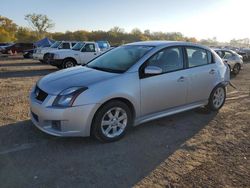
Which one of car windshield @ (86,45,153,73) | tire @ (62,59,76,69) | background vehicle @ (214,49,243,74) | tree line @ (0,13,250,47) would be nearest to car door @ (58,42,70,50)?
tire @ (62,59,76,69)

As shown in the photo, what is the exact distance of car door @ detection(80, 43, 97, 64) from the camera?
56.9ft

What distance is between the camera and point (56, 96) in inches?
179

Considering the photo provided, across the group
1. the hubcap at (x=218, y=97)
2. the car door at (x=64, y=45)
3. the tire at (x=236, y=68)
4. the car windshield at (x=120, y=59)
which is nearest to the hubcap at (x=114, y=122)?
the car windshield at (x=120, y=59)

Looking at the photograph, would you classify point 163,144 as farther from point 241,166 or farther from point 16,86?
point 16,86

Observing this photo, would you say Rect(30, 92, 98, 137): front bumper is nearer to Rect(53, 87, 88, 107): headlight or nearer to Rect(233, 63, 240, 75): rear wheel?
Rect(53, 87, 88, 107): headlight

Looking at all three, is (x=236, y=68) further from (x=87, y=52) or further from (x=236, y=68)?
(x=87, y=52)

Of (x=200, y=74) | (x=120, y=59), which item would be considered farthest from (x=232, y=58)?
(x=120, y=59)

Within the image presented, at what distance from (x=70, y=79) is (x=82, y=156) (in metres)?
1.33

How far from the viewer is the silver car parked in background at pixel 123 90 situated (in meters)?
4.54

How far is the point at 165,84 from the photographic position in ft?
18.1

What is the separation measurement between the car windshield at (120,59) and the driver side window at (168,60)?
223 millimetres

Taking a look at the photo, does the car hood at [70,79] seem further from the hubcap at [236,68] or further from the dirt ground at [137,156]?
the hubcap at [236,68]

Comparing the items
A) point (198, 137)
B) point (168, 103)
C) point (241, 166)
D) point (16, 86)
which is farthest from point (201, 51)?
point (16, 86)

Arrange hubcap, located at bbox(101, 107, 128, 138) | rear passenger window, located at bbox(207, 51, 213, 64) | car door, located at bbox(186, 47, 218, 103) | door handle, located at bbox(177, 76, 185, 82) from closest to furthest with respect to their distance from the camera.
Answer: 1. hubcap, located at bbox(101, 107, 128, 138)
2. door handle, located at bbox(177, 76, 185, 82)
3. car door, located at bbox(186, 47, 218, 103)
4. rear passenger window, located at bbox(207, 51, 213, 64)
